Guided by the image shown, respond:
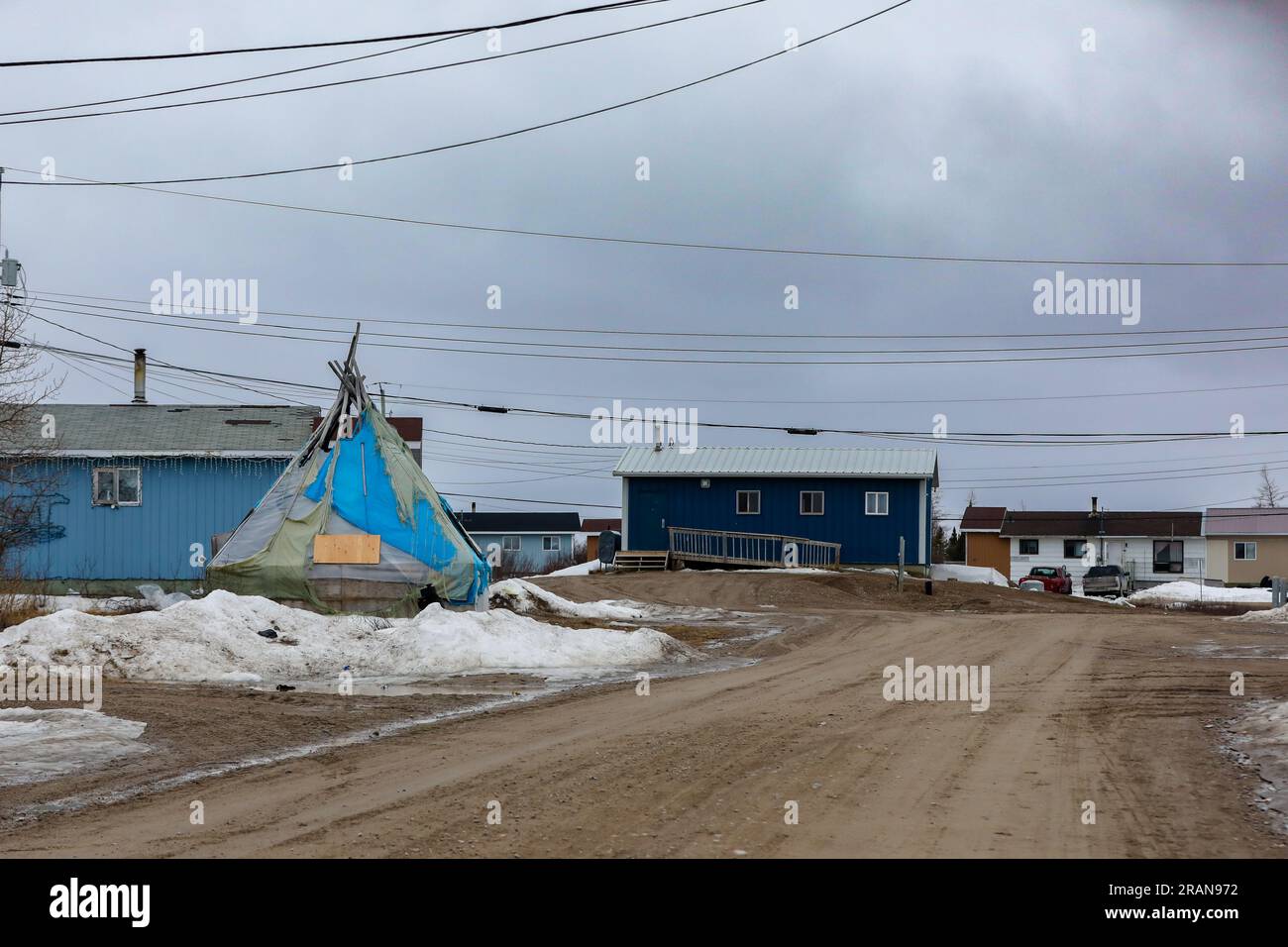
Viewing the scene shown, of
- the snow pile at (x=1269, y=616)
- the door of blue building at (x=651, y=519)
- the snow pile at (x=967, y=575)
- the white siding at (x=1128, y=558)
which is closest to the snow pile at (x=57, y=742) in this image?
the snow pile at (x=1269, y=616)

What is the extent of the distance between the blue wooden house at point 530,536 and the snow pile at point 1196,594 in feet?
114

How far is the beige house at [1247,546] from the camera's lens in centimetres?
7075

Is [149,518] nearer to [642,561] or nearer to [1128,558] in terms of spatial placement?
[642,561]

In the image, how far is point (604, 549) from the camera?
5891 cm

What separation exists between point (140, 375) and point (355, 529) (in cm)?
2135

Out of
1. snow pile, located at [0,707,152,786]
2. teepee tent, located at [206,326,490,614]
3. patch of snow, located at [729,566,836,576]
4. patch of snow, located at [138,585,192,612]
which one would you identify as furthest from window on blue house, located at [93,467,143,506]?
snow pile, located at [0,707,152,786]

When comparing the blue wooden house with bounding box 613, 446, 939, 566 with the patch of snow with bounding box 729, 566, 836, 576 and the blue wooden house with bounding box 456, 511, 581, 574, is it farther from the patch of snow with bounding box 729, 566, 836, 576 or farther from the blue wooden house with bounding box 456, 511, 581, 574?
the blue wooden house with bounding box 456, 511, 581, 574

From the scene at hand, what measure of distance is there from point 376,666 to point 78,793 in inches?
363

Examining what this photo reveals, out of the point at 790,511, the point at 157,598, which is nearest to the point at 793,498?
the point at 790,511

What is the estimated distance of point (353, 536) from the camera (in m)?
23.0

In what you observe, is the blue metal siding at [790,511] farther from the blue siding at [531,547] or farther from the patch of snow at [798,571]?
the blue siding at [531,547]
